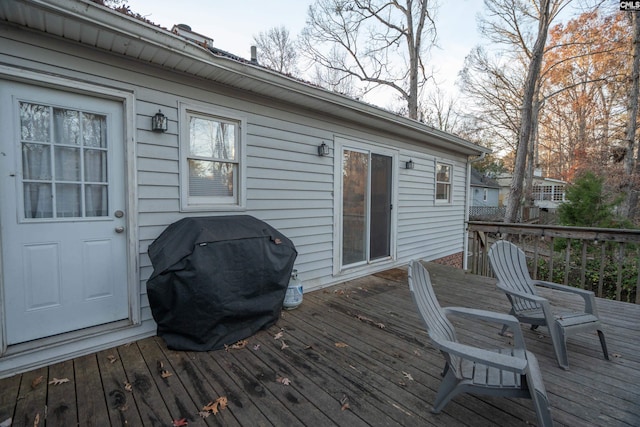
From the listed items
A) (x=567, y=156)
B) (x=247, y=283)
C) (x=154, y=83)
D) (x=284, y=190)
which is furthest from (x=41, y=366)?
(x=567, y=156)

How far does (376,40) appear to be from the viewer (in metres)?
12.1

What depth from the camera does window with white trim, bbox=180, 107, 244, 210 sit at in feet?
9.95

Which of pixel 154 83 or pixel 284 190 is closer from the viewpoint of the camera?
pixel 154 83

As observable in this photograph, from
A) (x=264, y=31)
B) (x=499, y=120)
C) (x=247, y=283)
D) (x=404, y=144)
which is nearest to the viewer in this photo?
(x=247, y=283)

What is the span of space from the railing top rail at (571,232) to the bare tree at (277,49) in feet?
37.1

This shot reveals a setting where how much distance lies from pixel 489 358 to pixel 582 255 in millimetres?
3870

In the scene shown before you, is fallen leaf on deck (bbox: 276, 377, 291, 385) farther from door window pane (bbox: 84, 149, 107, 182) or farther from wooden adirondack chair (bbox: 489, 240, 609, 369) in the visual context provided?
door window pane (bbox: 84, 149, 107, 182)

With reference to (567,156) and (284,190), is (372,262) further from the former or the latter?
(567,156)

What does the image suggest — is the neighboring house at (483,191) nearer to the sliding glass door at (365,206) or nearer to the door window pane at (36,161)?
the sliding glass door at (365,206)

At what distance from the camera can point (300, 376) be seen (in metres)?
2.19

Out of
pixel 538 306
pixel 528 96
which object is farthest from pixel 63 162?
pixel 528 96

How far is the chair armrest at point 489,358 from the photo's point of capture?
1.48 meters

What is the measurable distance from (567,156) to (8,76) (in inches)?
896

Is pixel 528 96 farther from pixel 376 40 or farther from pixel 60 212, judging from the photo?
pixel 60 212
